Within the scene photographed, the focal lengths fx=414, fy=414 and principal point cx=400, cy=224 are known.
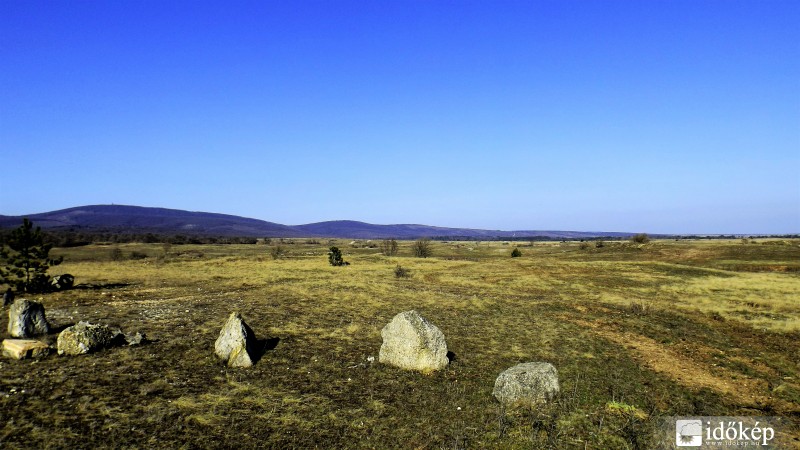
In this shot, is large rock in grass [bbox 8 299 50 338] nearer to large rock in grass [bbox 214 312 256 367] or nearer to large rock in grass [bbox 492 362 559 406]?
large rock in grass [bbox 214 312 256 367]

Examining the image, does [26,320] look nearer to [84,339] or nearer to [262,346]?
[84,339]

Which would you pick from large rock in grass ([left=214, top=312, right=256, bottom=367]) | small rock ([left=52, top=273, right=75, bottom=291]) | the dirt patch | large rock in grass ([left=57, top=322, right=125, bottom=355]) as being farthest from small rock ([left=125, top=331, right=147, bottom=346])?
the dirt patch

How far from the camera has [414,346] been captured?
15.7 metres

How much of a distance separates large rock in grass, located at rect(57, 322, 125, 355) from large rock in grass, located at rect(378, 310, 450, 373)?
34.6 ft

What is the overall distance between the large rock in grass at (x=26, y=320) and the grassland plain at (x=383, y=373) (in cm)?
221

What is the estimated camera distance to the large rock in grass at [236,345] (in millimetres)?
15141

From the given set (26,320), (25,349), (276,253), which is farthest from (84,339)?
(276,253)

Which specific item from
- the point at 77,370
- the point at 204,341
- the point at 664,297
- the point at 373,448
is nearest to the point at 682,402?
the point at 373,448

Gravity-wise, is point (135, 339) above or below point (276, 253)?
above

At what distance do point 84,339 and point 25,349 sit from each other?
1.73 metres

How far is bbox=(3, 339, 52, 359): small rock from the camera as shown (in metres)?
14.6

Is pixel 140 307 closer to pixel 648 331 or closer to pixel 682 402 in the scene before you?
pixel 682 402

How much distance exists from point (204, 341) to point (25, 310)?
7.78 metres

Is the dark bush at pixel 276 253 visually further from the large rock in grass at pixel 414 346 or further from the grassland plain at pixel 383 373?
the large rock in grass at pixel 414 346
